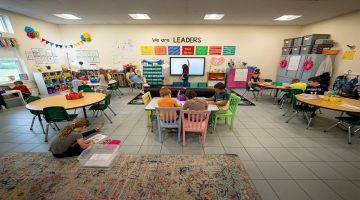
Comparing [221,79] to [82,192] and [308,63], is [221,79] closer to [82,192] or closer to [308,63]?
[308,63]

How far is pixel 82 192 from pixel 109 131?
5.38 ft

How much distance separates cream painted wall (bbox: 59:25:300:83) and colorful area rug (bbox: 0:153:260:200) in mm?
6421

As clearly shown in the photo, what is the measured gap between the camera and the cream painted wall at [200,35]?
729 cm

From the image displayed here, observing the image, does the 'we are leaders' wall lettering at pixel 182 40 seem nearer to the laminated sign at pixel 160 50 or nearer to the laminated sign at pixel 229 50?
the laminated sign at pixel 160 50

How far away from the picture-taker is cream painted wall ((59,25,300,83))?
729 centimetres

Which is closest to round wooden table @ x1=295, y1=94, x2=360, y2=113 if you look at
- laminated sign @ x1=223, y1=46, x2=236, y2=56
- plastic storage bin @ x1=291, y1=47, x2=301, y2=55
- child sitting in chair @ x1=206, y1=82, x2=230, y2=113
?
child sitting in chair @ x1=206, y1=82, x2=230, y2=113

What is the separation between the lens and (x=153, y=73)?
24.4 feet

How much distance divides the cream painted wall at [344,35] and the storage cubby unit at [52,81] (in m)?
11.8

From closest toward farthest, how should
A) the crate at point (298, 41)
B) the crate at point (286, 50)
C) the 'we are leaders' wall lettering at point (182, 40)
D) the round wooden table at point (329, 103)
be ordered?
the round wooden table at point (329, 103), the crate at point (298, 41), the crate at point (286, 50), the 'we are leaders' wall lettering at point (182, 40)

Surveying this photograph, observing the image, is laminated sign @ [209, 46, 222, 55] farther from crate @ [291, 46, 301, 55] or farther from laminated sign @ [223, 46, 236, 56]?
crate @ [291, 46, 301, 55]

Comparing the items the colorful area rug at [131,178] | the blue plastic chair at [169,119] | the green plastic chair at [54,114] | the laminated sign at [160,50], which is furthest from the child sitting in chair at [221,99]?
the laminated sign at [160,50]

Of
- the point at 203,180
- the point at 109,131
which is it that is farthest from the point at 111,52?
the point at 203,180

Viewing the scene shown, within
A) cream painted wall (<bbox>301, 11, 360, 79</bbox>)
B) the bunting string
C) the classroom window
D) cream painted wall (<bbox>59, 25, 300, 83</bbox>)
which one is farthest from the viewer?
cream painted wall (<bbox>59, 25, 300, 83</bbox>)

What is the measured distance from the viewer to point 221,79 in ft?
25.8
